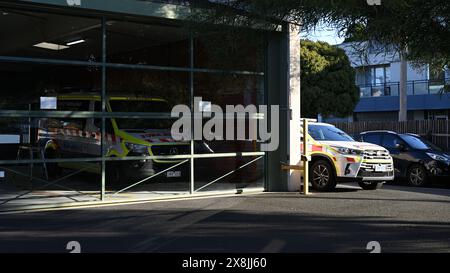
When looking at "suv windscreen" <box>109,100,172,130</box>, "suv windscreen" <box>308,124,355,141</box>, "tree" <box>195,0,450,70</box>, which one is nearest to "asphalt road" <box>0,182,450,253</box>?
"suv windscreen" <box>109,100,172,130</box>

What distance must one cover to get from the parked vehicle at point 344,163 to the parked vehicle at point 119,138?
10.9 ft

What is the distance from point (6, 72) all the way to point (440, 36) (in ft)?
28.4

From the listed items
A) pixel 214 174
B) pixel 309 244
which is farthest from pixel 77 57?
pixel 309 244

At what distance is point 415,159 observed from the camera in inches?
615

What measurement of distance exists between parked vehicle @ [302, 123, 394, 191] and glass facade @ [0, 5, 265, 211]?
1.41 m

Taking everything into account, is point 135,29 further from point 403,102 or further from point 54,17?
point 403,102

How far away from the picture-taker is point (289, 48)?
1273cm

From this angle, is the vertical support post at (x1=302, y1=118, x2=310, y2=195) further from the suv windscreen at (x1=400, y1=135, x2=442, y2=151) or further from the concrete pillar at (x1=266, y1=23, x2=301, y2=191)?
the suv windscreen at (x1=400, y1=135, x2=442, y2=151)

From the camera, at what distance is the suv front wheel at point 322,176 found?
42.7 feet

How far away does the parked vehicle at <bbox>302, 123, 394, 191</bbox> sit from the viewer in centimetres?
1270

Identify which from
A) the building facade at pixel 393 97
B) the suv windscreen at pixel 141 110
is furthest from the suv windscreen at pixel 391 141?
the building facade at pixel 393 97

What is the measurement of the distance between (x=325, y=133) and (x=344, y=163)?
4.64ft

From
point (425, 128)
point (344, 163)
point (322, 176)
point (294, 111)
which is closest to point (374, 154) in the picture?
point (344, 163)

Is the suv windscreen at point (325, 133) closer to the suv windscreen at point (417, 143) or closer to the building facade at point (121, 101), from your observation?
the building facade at point (121, 101)
